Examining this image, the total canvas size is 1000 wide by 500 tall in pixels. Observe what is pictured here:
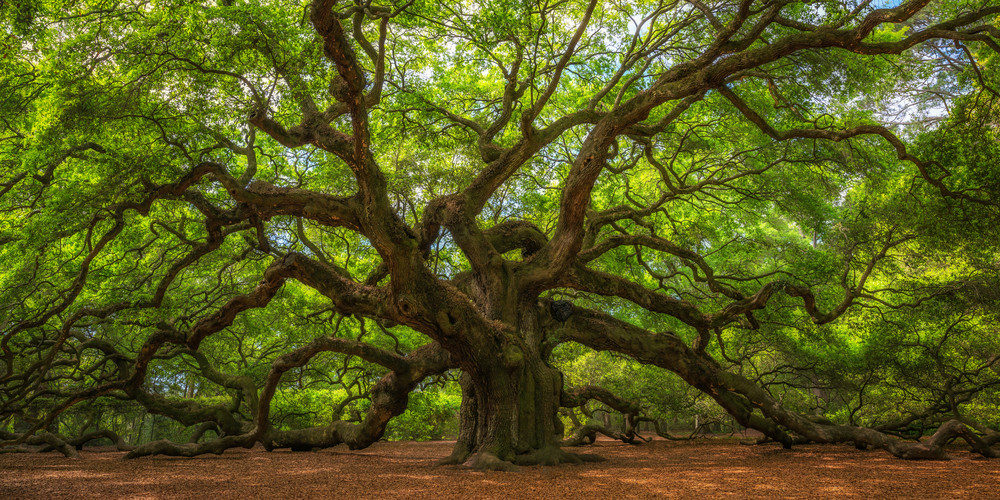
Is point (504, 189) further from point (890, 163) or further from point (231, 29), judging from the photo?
point (890, 163)

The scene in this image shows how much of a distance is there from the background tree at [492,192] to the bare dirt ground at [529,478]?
70cm

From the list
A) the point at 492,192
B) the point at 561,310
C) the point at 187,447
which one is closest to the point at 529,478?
the point at 561,310

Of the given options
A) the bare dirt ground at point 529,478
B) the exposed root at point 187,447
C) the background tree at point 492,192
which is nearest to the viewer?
the bare dirt ground at point 529,478

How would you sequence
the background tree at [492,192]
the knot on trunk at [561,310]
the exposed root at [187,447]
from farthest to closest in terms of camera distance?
the knot on trunk at [561,310] < the exposed root at [187,447] < the background tree at [492,192]

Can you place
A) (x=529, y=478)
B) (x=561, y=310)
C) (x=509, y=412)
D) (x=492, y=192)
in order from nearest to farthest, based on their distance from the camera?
(x=529, y=478) < (x=509, y=412) < (x=492, y=192) < (x=561, y=310)

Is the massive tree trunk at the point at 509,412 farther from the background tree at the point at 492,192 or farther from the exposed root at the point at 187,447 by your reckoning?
the exposed root at the point at 187,447

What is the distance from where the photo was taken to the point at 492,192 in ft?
24.5

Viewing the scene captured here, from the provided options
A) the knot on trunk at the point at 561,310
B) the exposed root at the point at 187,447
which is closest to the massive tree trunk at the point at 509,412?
the knot on trunk at the point at 561,310

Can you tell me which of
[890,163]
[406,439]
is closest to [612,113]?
[890,163]

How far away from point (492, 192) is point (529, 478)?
3.82 meters

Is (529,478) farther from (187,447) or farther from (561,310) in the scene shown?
(187,447)

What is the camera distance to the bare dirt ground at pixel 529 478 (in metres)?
4.34

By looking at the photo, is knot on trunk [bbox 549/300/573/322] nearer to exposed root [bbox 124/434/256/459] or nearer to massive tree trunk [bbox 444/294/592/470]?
massive tree trunk [bbox 444/294/592/470]

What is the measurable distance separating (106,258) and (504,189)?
8.12 metres
